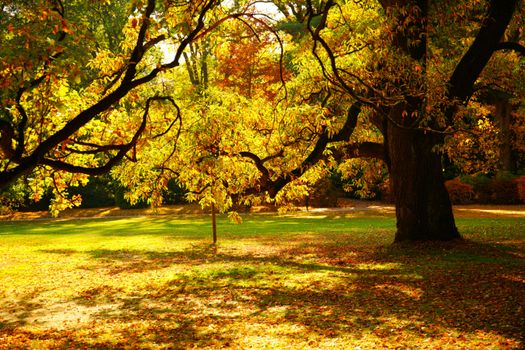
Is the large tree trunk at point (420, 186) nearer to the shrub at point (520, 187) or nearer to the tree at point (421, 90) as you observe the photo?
the tree at point (421, 90)

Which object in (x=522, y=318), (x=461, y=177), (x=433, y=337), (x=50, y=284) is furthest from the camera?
(x=461, y=177)

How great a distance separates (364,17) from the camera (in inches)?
604

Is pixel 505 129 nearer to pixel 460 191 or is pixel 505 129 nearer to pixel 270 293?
→ pixel 460 191

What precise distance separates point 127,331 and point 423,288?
5.33 meters

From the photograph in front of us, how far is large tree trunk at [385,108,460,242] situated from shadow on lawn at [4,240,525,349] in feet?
1.73

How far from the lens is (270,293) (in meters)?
10.9

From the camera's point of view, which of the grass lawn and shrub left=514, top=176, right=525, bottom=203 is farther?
shrub left=514, top=176, right=525, bottom=203

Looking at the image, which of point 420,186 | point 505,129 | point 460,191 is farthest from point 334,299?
point 505,129

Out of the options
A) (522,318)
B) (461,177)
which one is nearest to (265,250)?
(522,318)

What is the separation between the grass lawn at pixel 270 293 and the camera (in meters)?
7.77

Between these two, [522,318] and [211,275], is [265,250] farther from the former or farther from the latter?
[522,318]

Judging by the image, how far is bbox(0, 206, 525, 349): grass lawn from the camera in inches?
306

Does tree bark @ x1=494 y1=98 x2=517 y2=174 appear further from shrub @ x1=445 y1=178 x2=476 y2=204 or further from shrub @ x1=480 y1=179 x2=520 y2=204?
shrub @ x1=445 y1=178 x2=476 y2=204

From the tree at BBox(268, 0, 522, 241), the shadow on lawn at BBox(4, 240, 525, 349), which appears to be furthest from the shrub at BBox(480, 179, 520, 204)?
the tree at BBox(268, 0, 522, 241)
